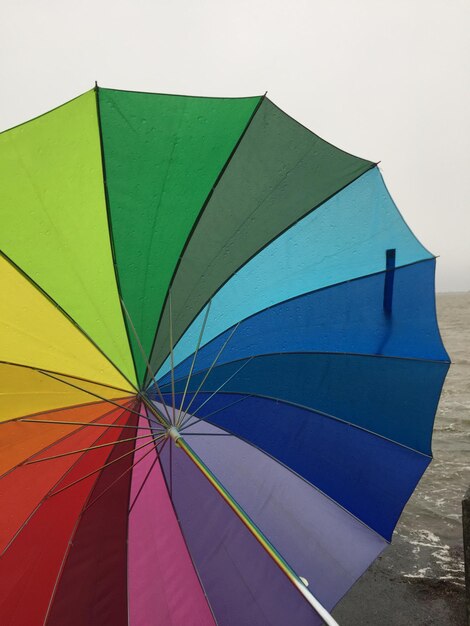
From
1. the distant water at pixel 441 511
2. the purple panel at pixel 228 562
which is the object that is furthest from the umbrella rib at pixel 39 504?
the distant water at pixel 441 511

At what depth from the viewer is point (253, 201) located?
2.67 m

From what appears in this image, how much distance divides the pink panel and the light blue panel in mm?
735

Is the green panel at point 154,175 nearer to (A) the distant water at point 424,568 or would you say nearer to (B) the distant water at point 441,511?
(A) the distant water at point 424,568

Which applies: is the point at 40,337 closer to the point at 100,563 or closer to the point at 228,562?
the point at 100,563

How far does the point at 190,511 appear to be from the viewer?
2.70 m

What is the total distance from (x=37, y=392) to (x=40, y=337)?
26 cm

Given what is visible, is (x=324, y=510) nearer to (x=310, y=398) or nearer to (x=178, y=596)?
(x=310, y=398)

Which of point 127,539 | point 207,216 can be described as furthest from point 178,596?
point 207,216

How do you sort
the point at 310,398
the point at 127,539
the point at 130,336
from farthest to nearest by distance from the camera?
1. the point at 310,398
2. the point at 127,539
3. the point at 130,336

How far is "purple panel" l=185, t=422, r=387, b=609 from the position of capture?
277 centimetres

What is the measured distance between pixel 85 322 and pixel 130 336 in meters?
0.22

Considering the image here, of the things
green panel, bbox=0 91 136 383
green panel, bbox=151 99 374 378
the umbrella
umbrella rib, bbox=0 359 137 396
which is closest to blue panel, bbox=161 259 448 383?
the umbrella

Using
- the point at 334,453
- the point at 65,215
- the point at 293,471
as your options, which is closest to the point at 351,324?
the point at 334,453

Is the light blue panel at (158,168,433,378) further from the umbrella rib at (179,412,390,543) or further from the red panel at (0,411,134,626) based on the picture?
the red panel at (0,411,134,626)
